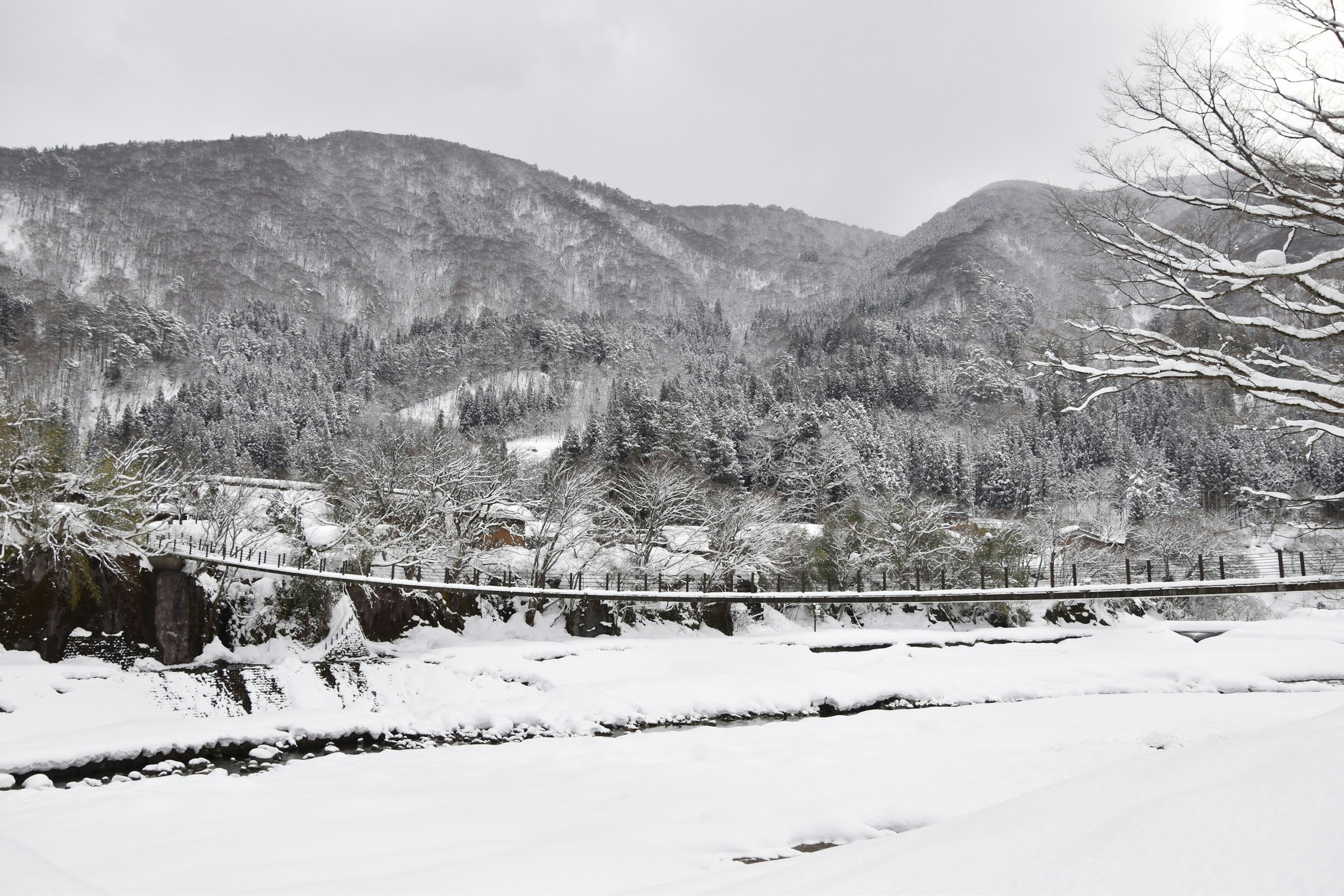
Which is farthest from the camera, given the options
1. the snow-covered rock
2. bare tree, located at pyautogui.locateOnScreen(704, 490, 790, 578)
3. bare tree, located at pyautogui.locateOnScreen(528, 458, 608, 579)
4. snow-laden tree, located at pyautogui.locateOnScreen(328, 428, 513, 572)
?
bare tree, located at pyautogui.locateOnScreen(704, 490, 790, 578)

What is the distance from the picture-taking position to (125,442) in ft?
262

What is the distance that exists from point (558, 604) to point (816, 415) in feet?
207

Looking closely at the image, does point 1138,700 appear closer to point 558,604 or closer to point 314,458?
point 558,604

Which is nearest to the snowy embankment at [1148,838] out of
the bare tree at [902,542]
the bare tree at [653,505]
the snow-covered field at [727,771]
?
the snow-covered field at [727,771]

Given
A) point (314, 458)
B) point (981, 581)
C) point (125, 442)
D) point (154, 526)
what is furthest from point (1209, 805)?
point (125, 442)

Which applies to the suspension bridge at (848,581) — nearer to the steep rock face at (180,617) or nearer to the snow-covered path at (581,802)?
the steep rock face at (180,617)

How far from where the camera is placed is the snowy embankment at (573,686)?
18.8 m

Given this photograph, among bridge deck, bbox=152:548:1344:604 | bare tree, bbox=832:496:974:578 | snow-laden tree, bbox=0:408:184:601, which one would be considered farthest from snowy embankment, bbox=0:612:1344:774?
bare tree, bbox=832:496:974:578

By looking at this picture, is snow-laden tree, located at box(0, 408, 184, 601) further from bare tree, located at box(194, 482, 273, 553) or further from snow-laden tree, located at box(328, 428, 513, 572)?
snow-laden tree, located at box(328, 428, 513, 572)

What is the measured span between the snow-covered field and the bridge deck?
5.47ft

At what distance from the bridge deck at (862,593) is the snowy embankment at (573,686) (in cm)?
166

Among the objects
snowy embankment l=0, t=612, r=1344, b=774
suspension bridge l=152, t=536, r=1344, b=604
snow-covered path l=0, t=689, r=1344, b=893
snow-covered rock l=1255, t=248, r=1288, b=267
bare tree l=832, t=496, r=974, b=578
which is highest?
snow-covered rock l=1255, t=248, r=1288, b=267

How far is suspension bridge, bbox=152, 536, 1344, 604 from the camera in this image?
28906mm

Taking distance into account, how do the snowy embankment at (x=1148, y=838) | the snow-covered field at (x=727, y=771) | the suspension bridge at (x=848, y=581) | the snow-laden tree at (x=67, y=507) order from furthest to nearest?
the suspension bridge at (x=848, y=581) < the snow-laden tree at (x=67, y=507) < the snow-covered field at (x=727, y=771) < the snowy embankment at (x=1148, y=838)
